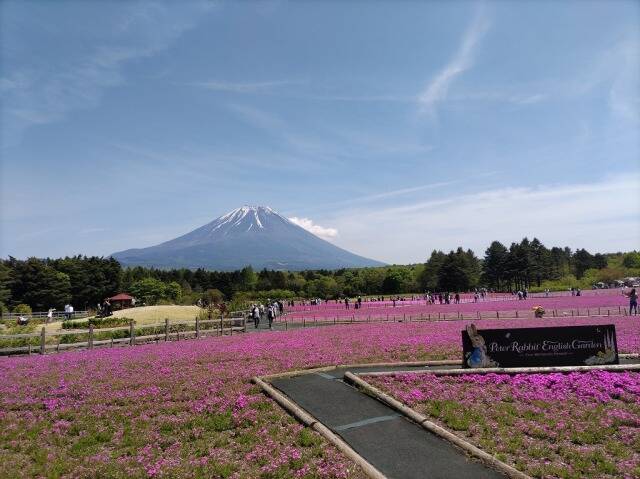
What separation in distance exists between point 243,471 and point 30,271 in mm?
88582

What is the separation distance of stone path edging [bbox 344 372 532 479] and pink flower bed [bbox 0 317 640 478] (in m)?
2.44

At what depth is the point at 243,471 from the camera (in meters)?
8.54

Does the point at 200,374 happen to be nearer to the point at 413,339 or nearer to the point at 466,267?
the point at 413,339

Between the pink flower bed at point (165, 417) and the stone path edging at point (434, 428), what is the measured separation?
2.44 m

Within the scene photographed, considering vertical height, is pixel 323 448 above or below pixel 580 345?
below

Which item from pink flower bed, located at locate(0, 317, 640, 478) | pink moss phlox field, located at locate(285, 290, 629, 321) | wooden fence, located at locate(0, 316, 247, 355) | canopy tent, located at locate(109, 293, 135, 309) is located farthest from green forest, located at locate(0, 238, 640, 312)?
pink flower bed, located at locate(0, 317, 640, 478)

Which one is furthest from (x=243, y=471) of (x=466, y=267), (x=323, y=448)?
(x=466, y=267)

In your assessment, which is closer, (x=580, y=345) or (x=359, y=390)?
(x=359, y=390)

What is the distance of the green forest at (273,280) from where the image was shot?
81125mm

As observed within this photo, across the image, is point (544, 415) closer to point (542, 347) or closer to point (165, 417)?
point (542, 347)

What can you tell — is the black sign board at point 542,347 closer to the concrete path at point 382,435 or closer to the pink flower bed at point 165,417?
the pink flower bed at point 165,417

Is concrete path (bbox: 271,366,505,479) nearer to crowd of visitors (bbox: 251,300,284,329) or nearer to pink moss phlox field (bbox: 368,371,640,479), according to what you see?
pink moss phlox field (bbox: 368,371,640,479)

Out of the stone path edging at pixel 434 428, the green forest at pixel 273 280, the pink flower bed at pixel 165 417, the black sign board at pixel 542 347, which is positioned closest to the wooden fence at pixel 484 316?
the pink flower bed at pixel 165 417

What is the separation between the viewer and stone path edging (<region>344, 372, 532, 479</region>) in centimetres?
815
